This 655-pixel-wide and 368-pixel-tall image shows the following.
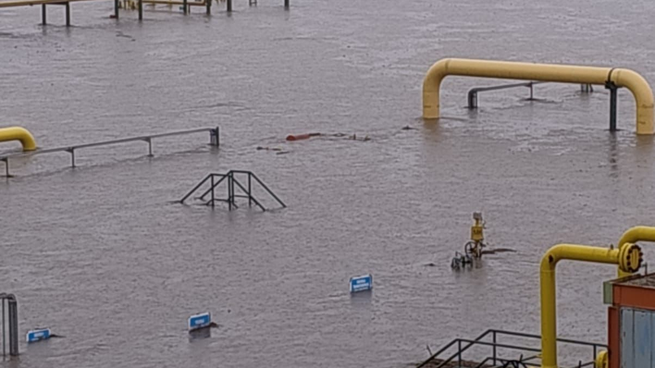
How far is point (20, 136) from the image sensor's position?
29906mm

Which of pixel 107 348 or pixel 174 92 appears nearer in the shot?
pixel 107 348

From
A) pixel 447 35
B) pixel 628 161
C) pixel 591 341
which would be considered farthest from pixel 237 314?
pixel 447 35

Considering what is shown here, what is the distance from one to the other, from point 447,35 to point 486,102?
12507 mm

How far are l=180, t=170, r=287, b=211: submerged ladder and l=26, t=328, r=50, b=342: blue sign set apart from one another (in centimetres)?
714

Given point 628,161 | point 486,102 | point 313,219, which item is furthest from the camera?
point 486,102

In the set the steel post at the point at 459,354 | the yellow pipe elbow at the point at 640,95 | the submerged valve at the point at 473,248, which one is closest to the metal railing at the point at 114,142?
the yellow pipe elbow at the point at 640,95

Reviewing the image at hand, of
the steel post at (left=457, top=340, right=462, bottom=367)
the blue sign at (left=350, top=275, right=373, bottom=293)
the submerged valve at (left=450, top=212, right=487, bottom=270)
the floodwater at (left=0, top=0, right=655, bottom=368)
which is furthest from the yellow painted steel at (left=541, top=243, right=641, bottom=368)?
the submerged valve at (left=450, top=212, right=487, bottom=270)

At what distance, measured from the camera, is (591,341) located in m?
18.4

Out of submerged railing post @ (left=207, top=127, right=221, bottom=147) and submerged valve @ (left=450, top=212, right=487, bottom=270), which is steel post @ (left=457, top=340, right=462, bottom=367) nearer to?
submerged valve @ (left=450, top=212, right=487, bottom=270)

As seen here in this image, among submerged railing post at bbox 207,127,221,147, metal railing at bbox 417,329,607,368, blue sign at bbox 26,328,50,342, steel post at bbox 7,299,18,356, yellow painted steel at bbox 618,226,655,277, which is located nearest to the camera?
yellow painted steel at bbox 618,226,655,277

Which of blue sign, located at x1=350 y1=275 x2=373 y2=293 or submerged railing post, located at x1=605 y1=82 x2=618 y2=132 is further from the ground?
submerged railing post, located at x1=605 y1=82 x2=618 y2=132

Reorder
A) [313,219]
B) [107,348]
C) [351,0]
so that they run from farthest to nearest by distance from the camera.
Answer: [351,0], [313,219], [107,348]

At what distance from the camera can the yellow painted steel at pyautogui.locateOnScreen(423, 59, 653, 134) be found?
3148cm

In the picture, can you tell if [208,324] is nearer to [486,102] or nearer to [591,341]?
[591,341]
